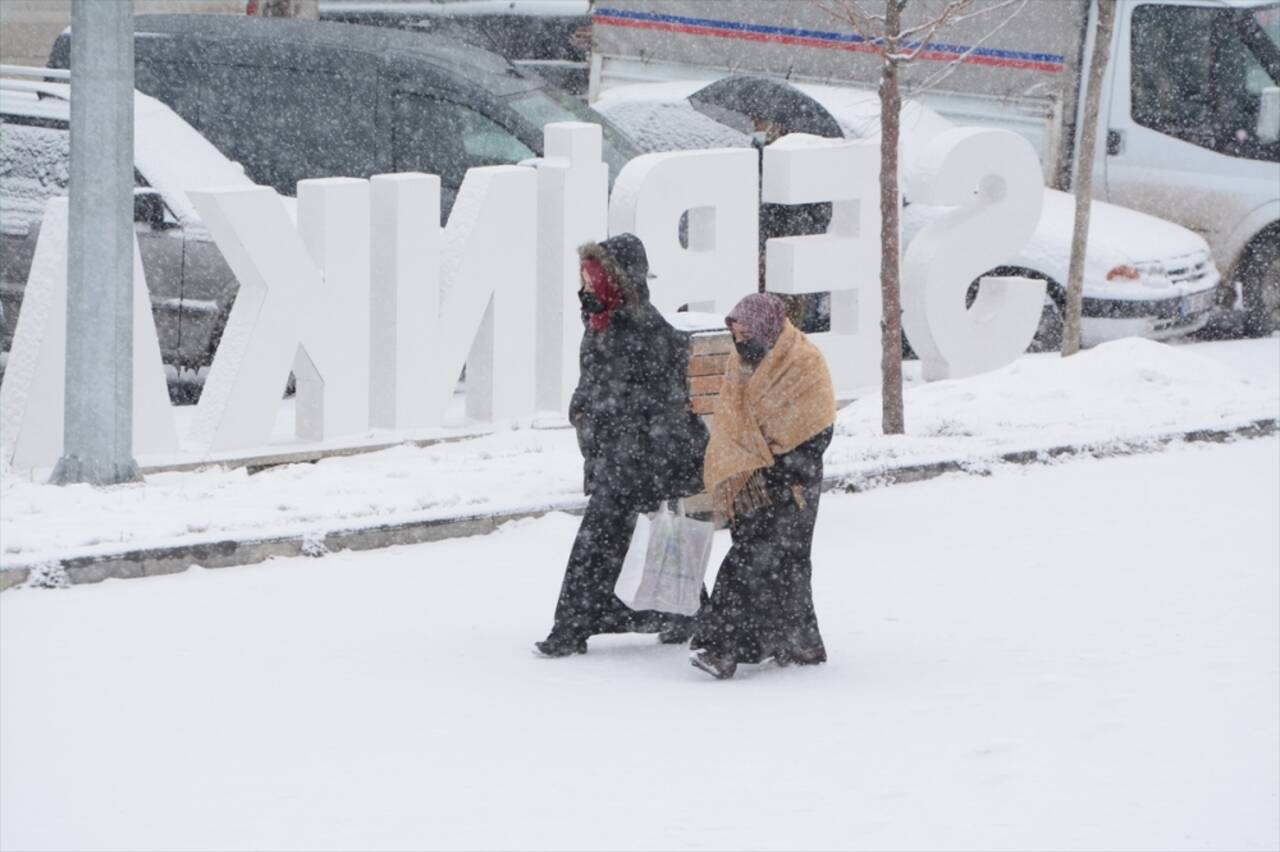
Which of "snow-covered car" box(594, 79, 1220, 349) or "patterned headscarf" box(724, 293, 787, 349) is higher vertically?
"snow-covered car" box(594, 79, 1220, 349)

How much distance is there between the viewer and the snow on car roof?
1265 cm

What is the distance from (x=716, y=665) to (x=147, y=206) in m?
5.60

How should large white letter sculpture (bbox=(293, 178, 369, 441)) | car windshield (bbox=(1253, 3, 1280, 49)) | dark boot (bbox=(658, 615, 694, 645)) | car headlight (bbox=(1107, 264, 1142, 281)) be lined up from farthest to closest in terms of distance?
car windshield (bbox=(1253, 3, 1280, 49)), car headlight (bbox=(1107, 264, 1142, 281)), large white letter sculpture (bbox=(293, 178, 369, 441)), dark boot (bbox=(658, 615, 694, 645))

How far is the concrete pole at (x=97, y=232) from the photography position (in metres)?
9.99

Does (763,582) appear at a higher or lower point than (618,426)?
lower

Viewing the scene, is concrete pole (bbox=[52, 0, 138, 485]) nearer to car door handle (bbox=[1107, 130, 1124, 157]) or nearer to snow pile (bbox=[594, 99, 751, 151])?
snow pile (bbox=[594, 99, 751, 151])

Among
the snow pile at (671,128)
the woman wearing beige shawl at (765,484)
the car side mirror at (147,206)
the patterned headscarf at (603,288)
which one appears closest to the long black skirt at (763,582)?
the woman wearing beige shawl at (765,484)

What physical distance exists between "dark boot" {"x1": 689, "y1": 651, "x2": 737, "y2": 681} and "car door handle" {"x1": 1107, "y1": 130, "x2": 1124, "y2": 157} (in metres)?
10.7

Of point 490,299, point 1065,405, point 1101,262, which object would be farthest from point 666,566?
point 1101,262

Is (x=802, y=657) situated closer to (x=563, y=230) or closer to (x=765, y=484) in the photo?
(x=765, y=484)

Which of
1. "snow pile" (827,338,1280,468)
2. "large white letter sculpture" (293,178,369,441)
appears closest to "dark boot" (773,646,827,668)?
"snow pile" (827,338,1280,468)

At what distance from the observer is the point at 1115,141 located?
689 inches

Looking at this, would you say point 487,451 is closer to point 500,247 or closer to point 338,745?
point 500,247

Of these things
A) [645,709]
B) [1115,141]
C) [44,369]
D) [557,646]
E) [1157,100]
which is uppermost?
[1157,100]
